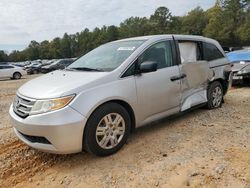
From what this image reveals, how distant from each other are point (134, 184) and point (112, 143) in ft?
2.74

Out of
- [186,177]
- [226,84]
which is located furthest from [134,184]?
[226,84]

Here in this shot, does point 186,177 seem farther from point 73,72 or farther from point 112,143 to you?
point 73,72

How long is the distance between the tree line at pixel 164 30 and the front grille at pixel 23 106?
147ft

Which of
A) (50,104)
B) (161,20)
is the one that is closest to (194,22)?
(161,20)

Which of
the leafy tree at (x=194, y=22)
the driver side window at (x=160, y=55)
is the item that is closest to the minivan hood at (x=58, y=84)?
the driver side window at (x=160, y=55)

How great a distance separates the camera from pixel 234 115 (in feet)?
18.4

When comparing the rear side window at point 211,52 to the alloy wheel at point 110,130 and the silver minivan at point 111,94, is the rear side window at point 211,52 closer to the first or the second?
the silver minivan at point 111,94

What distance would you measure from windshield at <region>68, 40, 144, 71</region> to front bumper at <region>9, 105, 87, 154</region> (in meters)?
1.05

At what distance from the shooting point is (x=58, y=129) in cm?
338

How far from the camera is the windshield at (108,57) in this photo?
430 centimetres

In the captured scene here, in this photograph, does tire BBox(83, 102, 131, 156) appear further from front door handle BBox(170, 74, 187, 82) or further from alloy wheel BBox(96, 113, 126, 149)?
front door handle BBox(170, 74, 187, 82)

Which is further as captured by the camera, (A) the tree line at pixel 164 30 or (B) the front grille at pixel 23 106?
(A) the tree line at pixel 164 30

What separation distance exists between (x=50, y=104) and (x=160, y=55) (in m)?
2.14

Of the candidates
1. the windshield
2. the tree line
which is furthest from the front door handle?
the tree line
